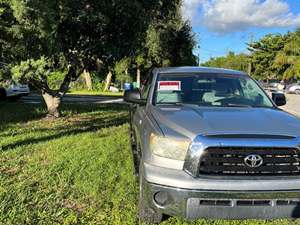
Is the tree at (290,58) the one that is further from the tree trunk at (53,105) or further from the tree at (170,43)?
the tree trunk at (53,105)

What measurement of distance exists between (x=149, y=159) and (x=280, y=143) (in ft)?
4.14

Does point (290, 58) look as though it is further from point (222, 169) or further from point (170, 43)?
point (222, 169)

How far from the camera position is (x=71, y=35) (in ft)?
40.2

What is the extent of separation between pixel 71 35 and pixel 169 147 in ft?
28.6

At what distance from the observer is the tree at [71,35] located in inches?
363

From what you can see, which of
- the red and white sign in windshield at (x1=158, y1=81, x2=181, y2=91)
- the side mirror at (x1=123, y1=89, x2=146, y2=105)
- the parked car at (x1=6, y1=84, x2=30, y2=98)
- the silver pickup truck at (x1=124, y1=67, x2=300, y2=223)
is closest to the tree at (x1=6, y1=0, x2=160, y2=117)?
the side mirror at (x1=123, y1=89, x2=146, y2=105)

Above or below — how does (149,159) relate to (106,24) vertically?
below

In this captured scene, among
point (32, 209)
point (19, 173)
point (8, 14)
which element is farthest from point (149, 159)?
point (8, 14)

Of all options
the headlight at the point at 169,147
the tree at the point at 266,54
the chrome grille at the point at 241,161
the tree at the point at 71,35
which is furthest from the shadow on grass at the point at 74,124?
the tree at the point at 266,54

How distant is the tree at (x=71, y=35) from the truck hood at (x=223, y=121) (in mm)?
4924

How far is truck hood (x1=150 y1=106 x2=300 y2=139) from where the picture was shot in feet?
13.8

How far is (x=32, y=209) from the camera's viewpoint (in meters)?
5.02

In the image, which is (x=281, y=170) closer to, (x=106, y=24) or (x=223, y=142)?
(x=223, y=142)

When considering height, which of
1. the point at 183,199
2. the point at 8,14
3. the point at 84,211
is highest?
the point at 8,14
